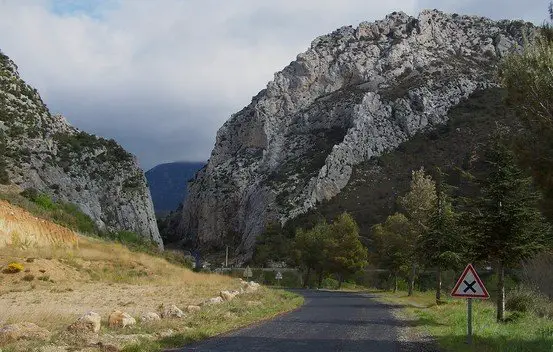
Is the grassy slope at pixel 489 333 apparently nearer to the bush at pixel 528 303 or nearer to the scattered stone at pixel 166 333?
the bush at pixel 528 303

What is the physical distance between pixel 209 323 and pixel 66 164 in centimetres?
5794

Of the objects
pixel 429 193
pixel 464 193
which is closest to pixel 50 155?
pixel 429 193

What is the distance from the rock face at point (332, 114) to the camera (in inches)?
4208

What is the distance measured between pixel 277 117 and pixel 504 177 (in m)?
104

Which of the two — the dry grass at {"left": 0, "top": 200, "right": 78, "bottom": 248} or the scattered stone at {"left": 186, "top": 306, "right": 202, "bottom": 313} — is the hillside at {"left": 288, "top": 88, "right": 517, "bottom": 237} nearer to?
the dry grass at {"left": 0, "top": 200, "right": 78, "bottom": 248}

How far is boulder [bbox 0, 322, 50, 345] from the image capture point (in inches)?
485

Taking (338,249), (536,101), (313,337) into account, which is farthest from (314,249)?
(536,101)

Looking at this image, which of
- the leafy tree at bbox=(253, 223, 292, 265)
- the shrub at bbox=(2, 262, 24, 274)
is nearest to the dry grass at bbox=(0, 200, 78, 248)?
the shrub at bbox=(2, 262, 24, 274)

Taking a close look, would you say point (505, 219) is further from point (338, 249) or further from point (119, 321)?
point (338, 249)

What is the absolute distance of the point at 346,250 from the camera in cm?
7100

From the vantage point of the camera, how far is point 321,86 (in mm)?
134625

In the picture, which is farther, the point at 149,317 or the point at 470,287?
the point at 149,317

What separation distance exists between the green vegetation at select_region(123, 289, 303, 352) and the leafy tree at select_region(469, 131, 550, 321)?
10.7 m

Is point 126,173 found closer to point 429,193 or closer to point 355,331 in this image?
point 429,193
